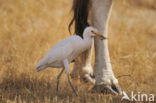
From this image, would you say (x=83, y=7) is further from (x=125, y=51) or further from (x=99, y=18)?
(x=125, y=51)

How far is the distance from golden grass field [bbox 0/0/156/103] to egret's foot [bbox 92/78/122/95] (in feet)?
0.31

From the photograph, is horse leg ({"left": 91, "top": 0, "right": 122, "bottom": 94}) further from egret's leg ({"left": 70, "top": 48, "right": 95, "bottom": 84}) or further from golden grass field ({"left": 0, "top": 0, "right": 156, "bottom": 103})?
egret's leg ({"left": 70, "top": 48, "right": 95, "bottom": 84})

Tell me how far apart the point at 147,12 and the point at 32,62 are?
364 centimetres

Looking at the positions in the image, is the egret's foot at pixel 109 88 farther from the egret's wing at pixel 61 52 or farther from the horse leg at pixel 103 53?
the egret's wing at pixel 61 52

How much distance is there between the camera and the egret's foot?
3055mm

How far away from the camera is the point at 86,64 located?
137 inches

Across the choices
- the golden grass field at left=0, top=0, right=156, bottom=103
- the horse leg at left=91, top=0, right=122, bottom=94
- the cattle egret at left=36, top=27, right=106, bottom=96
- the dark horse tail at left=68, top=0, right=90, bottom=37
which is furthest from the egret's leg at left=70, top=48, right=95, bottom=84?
the cattle egret at left=36, top=27, right=106, bottom=96

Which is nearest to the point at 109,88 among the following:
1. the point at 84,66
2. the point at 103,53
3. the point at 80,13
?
the point at 103,53

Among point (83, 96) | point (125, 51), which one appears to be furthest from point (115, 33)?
point (83, 96)

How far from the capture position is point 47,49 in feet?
13.5

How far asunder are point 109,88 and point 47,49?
1229mm

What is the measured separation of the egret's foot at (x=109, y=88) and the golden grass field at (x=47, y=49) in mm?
95

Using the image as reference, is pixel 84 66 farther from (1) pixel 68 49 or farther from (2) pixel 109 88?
(1) pixel 68 49

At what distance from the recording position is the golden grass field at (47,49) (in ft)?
9.68
